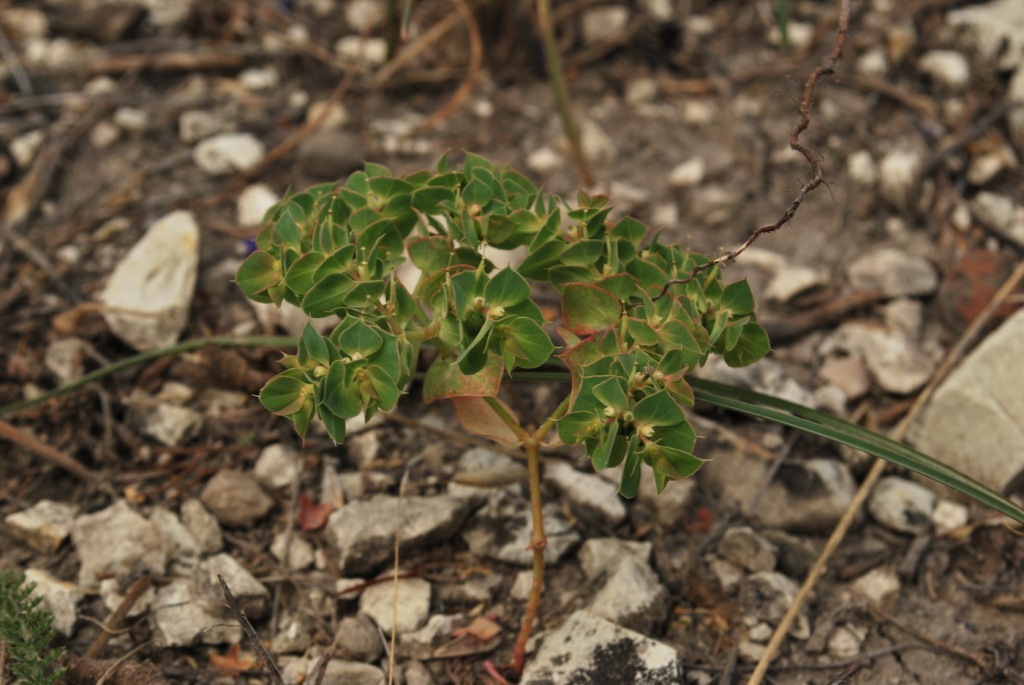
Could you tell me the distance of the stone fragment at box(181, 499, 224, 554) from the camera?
2.15 meters

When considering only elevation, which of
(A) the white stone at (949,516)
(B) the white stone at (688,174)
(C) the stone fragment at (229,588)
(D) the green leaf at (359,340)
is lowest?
(A) the white stone at (949,516)

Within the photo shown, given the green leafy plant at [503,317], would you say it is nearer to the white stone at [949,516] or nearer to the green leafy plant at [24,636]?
the white stone at [949,516]

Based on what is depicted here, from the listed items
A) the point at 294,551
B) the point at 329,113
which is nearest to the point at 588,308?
the point at 294,551

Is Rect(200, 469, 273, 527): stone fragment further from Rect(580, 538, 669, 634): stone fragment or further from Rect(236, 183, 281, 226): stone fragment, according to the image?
Rect(236, 183, 281, 226): stone fragment

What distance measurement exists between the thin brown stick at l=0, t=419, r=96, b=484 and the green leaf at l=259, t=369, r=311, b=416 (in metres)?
0.94

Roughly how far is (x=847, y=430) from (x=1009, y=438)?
0.59 meters

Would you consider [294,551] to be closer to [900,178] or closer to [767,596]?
[767,596]

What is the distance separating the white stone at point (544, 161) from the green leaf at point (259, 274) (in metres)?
1.50

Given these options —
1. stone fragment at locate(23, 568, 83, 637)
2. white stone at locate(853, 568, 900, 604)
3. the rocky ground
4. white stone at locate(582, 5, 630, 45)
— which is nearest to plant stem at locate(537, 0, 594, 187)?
the rocky ground

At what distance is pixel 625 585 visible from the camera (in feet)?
6.53

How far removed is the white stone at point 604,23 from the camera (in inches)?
133

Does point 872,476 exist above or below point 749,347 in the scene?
below

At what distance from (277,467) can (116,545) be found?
0.38 metres

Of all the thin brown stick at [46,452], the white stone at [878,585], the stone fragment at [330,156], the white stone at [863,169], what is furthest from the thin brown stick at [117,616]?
the white stone at [863,169]
